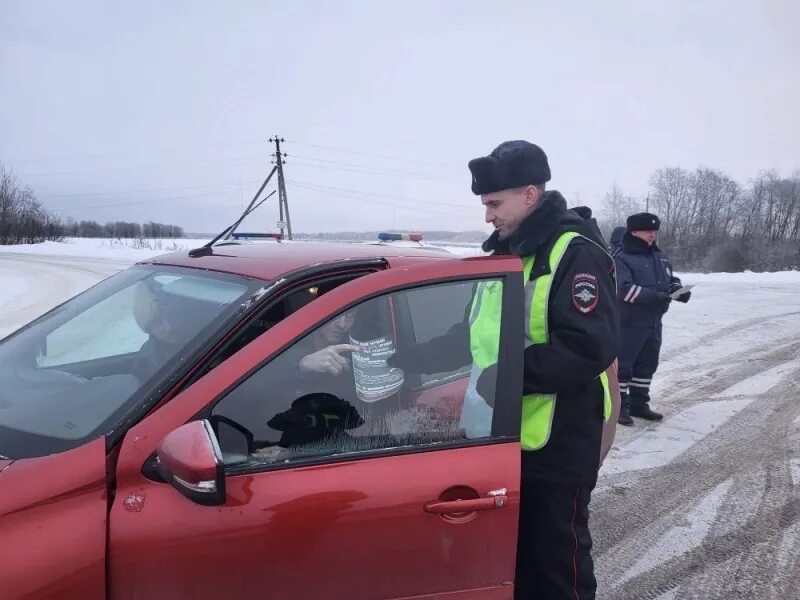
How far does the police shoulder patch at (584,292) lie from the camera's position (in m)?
1.87

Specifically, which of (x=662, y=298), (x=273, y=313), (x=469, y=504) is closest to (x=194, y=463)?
(x=273, y=313)

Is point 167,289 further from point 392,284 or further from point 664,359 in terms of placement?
point 664,359

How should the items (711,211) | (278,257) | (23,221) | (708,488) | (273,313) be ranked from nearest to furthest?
1. (273,313)
2. (278,257)
3. (708,488)
4. (23,221)
5. (711,211)

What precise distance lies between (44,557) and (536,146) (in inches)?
76.2

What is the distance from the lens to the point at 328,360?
1795 millimetres

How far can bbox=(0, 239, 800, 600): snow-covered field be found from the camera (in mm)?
2756

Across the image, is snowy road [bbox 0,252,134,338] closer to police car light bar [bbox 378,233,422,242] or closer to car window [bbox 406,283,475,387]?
police car light bar [bbox 378,233,422,242]

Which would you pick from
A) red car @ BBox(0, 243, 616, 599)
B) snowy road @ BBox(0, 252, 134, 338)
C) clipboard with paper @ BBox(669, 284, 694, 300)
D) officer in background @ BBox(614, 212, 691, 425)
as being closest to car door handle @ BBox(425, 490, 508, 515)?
red car @ BBox(0, 243, 616, 599)

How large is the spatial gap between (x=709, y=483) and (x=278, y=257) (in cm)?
320

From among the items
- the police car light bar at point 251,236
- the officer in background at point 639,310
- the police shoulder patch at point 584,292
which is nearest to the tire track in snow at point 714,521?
the officer in background at point 639,310

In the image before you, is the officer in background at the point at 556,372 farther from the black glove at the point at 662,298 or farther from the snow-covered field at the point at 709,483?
the black glove at the point at 662,298

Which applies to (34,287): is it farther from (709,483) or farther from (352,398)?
(709,483)

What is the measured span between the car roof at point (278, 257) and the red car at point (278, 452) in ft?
Result: 0.10

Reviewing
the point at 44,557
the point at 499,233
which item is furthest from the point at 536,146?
the point at 44,557
